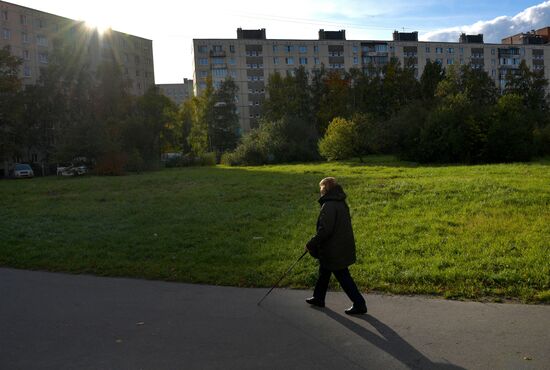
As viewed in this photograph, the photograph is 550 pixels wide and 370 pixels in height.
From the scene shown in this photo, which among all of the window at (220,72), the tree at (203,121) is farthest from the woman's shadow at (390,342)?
the window at (220,72)

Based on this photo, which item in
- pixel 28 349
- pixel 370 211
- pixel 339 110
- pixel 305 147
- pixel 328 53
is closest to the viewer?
pixel 28 349

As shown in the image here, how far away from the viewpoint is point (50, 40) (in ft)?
259

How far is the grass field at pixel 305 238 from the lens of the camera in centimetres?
740

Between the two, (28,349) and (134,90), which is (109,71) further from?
(28,349)

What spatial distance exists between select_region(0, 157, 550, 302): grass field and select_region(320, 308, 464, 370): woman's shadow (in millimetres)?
1295

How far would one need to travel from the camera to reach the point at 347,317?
233 inches

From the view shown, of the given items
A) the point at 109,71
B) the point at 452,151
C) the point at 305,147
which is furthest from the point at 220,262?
the point at 109,71

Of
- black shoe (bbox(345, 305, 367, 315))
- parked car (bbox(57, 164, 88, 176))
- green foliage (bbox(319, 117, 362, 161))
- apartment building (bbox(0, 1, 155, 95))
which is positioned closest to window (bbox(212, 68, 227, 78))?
apartment building (bbox(0, 1, 155, 95))

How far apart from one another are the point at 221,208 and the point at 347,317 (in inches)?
388

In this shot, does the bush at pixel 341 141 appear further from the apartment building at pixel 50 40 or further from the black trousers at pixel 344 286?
the black trousers at pixel 344 286

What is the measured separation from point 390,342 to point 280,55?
334 feet

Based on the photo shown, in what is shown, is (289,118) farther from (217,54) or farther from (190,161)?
(217,54)

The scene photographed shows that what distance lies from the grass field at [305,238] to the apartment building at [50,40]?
58.2 metres

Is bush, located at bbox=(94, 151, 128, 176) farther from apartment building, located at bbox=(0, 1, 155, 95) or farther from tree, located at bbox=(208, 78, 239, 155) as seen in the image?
tree, located at bbox=(208, 78, 239, 155)
